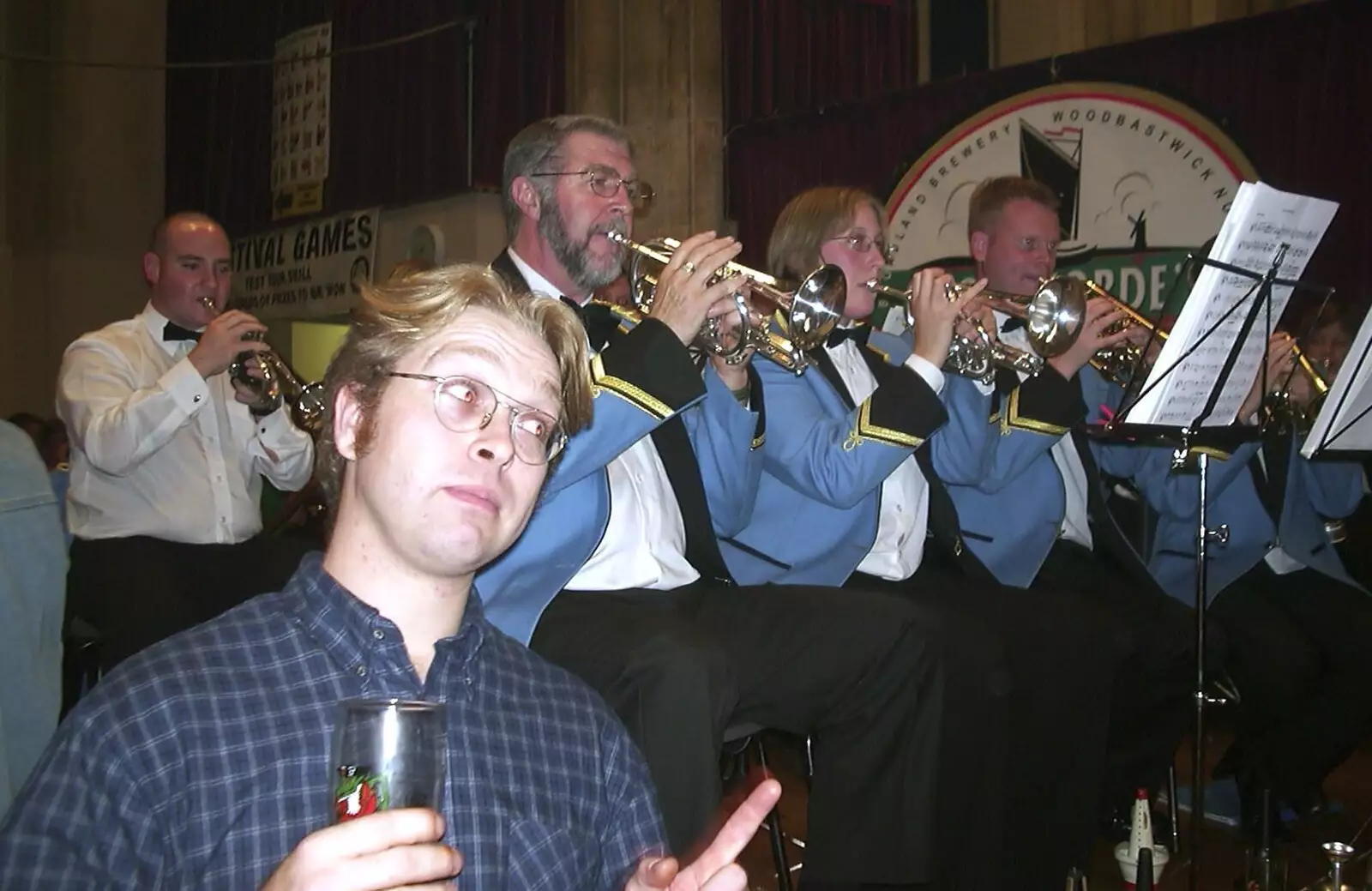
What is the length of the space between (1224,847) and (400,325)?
310 centimetres

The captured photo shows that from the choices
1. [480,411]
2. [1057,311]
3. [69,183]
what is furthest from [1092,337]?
[69,183]

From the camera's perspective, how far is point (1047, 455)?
3.70 m

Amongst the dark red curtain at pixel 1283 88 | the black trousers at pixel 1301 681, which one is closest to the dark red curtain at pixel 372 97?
the dark red curtain at pixel 1283 88

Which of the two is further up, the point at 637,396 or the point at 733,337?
the point at 733,337

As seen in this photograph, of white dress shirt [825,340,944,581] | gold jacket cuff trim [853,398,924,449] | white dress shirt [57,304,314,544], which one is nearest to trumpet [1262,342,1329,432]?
white dress shirt [825,340,944,581]

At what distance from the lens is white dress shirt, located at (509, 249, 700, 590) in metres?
2.78

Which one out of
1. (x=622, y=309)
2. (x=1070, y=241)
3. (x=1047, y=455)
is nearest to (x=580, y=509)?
(x=622, y=309)

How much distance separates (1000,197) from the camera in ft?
13.9

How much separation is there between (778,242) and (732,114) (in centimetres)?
416

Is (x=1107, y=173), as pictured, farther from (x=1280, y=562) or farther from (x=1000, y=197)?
(x=1280, y=562)

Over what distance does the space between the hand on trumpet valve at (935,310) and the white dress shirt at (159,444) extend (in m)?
2.08

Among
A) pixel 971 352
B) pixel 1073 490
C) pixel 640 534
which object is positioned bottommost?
pixel 640 534

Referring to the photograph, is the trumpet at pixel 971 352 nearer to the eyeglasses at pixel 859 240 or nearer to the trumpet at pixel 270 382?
the eyeglasses at pixel 859 240

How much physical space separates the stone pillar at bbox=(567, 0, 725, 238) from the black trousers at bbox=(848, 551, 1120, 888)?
367cm
